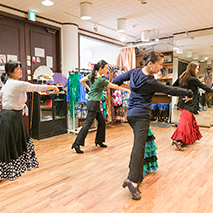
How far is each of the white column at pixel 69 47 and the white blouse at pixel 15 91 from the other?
9.07ft

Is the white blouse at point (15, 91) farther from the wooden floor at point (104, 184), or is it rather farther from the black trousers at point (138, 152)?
the black trousers at point (138, 152)

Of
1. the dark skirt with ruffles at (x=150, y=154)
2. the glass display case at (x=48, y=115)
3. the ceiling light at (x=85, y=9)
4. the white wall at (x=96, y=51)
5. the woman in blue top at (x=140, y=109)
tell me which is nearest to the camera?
the woman in blue top at (x=140, y=109)

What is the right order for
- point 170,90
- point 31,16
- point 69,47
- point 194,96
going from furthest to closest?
point 69,47 < point 31,16 < point 194,96 < point 170,90

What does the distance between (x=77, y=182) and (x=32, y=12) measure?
3720mm

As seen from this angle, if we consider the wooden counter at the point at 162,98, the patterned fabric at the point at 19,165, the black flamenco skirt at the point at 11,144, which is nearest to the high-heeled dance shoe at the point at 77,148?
the patterned fabric at the point at 19,165

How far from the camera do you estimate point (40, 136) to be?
14.4ft

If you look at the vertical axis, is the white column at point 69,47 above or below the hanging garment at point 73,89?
above

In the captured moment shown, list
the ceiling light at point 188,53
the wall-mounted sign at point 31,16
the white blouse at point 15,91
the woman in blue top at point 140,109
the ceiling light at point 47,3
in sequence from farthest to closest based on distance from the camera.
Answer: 1. the ceiling light at point 188,53
2. the wall-mounted sign at point 31,16
3. the ceiling light at point 47,3
4. the white blouse at point 15,91
5. the woman in blue top at point 140,109

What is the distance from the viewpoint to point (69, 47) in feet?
16.7

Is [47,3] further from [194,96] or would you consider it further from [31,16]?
[194,96]

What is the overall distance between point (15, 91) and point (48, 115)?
2.24 metres

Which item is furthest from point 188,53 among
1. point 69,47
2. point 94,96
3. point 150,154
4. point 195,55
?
point 150,154

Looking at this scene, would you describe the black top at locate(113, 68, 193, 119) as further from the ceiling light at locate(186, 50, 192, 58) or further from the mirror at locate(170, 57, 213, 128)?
the ceiling light at locate(186, 50, 192, 58)

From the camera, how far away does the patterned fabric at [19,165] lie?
2.47 m
